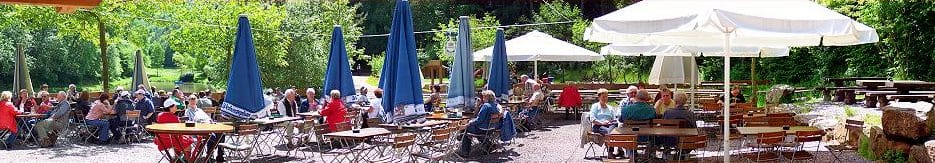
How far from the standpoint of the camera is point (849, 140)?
38.9 ft

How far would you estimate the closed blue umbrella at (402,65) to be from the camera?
39.9ft

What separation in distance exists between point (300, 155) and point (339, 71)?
2.67 metres

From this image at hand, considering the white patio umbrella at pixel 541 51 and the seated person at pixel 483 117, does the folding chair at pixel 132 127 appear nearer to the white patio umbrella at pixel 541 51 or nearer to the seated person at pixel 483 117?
the seated person at pixel 483 117

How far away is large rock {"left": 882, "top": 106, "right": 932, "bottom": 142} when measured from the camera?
999cm

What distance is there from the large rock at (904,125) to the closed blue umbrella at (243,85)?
717 cm

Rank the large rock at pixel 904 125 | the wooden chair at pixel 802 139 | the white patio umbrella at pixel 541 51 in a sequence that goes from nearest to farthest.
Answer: the wooden chair at pixel 802 139
the large rock at pixel 904 125
the white patio umbrella at pixel 541 51

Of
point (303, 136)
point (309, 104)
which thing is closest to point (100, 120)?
point (309, 104)

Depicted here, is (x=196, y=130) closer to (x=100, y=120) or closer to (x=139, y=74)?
(x=100, y=120)

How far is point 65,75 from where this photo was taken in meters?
57.2

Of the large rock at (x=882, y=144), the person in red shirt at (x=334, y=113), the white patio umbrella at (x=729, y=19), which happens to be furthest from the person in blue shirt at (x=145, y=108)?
the large rock at (x=882, y=144)

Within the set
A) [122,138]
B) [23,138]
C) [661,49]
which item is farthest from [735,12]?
[23,138]

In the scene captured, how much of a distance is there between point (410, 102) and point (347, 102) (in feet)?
9.02

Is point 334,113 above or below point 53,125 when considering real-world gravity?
above

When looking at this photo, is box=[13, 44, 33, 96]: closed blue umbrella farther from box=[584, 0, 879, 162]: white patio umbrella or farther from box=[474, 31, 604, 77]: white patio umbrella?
box=[584, 0, 879, 162]: white patio umbrella
